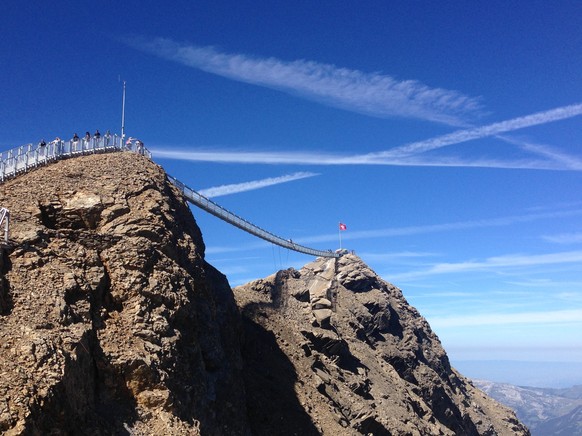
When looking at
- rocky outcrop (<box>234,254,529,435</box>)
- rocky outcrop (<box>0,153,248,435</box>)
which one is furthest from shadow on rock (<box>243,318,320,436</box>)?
rocky outcrop (<box>0,153,248,435</box>)

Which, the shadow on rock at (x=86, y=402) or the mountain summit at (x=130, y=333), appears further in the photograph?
the mountain summit at (x=130, y=333)

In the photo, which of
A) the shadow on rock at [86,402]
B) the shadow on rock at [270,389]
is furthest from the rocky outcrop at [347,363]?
the shadow on rock at [86,402]

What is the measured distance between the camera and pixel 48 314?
21094 mm

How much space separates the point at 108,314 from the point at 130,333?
50.4 inches

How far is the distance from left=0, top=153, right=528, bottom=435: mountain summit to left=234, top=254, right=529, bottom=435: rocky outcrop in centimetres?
23

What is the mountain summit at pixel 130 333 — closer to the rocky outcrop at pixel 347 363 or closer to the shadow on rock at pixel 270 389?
the shadow on rock at pixel 270 389

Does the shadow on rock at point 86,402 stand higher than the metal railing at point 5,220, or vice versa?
the metal railing at point 5,220

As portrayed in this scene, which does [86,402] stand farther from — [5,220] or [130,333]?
[5,220]

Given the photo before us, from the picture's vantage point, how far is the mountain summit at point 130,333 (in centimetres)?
1956

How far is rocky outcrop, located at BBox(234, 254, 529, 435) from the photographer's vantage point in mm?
43281

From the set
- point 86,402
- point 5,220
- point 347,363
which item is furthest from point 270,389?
point 5,220

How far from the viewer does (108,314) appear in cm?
2480

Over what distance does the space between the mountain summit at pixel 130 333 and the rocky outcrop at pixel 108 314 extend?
55 millimetres

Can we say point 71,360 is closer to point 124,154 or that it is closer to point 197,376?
point 197,376
